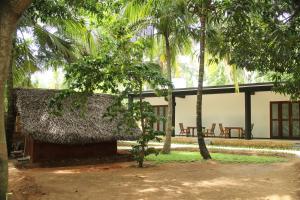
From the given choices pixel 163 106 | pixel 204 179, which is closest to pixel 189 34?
pixel 204 179

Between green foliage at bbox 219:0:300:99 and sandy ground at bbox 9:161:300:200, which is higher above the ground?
green foliage at bbox 219:0:300:99

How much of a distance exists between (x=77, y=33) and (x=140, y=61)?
279cm

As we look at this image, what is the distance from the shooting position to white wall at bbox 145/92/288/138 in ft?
66.9

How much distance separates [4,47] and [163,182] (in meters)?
5.12

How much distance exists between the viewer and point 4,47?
21.8 feet

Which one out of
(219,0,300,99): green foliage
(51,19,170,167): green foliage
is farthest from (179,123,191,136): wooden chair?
(219,0,300,99): green foliage

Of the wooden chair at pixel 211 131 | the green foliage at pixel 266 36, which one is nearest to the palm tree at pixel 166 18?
the green foliage at pixel 266 36

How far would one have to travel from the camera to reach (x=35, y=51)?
16344mm

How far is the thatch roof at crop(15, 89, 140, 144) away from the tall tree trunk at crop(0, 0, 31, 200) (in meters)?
6.03

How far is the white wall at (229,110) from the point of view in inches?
803

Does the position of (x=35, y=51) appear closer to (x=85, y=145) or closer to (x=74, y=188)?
(x=85, y=145)

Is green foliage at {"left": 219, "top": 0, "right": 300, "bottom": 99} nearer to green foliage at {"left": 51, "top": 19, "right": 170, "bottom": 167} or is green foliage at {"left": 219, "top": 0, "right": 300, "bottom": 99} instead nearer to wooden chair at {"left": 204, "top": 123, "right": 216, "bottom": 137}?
green foliage at {"left": 51, "top": 19, "right": 170, "bottom": 167}

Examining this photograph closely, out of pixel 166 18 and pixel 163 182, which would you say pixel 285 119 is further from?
pixel 163 182

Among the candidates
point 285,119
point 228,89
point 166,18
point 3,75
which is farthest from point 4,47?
point 285,119
